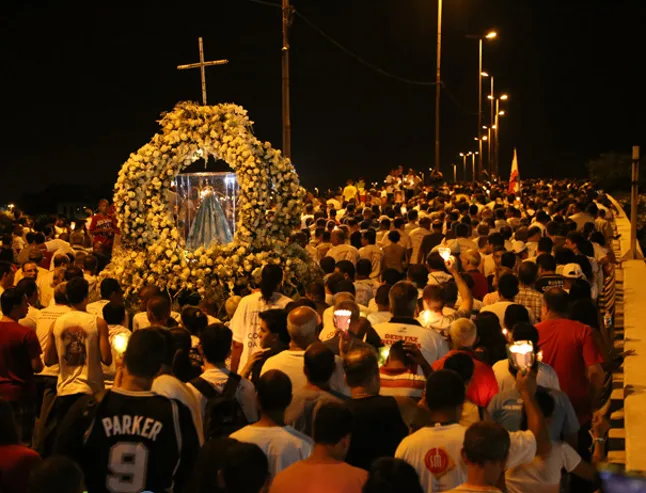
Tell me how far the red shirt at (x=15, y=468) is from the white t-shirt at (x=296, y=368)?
74.3 inches

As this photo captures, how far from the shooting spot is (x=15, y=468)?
5391 millimetres

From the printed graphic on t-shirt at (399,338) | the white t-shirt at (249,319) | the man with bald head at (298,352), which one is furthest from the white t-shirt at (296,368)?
the white t-shirt at (249,319)

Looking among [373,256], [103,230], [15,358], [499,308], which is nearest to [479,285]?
[499,308]

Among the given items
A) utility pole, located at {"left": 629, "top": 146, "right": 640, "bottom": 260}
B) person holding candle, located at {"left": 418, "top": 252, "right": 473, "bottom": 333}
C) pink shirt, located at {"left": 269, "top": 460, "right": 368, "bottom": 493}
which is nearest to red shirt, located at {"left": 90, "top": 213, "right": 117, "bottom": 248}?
utility pole, located at {"left": 629, "top": 146, "right": 640, "bottom": 260}

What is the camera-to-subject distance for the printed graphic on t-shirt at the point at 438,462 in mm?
5531

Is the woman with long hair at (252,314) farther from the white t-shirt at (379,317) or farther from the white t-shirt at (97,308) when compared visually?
the white t-shirt at (97,308)

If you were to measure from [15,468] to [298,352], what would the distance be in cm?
241

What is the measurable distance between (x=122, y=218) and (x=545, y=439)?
9383mm

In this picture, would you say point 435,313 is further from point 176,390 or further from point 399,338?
point 176,390

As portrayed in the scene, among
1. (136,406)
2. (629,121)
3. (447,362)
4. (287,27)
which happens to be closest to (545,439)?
(447,362)

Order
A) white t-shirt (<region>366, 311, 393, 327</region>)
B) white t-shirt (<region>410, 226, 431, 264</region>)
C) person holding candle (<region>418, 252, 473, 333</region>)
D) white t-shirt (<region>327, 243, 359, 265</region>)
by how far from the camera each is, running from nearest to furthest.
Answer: person holding candle (<region>418, 252, 473, 333</region>), white t-shirt (<region>366, 311, 393, 327</region>), white t-shirt (<region>327, 243, 359, 265</region>), white t-shirt (<region>410, 226, 431, 264</region>)

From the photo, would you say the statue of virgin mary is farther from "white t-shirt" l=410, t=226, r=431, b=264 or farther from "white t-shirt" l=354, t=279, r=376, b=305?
"white t-shirt" l=354, t=279, r=376, b=305

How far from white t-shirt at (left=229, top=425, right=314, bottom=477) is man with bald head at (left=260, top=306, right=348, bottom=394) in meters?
1.22

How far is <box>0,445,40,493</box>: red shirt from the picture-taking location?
5.36m
